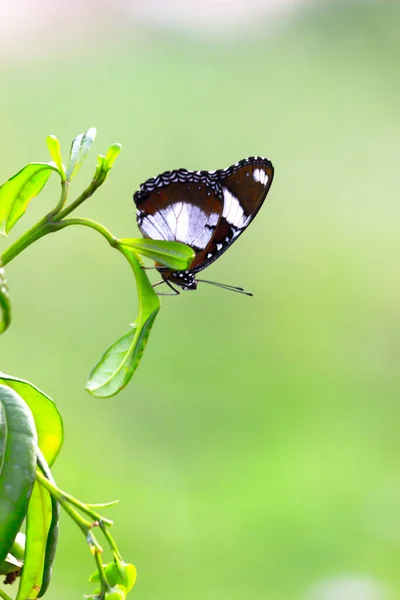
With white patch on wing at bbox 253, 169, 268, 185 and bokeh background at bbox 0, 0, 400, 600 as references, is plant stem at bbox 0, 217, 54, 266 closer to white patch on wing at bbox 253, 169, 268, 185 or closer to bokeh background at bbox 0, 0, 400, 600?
white patch on wing at bbox 253, 169, 268, 185

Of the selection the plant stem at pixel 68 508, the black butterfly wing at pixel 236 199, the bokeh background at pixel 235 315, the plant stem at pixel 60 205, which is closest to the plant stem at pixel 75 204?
the plant stem at pixel 60 205

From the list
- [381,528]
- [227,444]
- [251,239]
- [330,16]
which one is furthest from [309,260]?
[330,16]

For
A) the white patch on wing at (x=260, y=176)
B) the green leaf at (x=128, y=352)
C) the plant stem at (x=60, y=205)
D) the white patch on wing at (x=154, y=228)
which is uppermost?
the white patch on wing at (x=260, y=176)

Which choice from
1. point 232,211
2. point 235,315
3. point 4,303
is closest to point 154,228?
point 232,211

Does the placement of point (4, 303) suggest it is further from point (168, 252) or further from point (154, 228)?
point (154, 228)

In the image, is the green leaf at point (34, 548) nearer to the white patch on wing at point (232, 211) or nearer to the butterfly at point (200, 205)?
the butterfly at point (200, 205)

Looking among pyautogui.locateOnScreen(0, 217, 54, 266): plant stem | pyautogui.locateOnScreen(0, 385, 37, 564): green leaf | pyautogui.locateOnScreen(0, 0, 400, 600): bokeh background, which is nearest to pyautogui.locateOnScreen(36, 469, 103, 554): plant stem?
pyautogui.locateOnScreen(0, 385, 37, 564): green leaf

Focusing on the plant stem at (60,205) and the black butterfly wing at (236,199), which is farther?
the black butterfly wing at (236,199)
